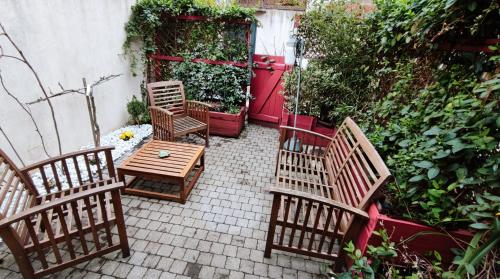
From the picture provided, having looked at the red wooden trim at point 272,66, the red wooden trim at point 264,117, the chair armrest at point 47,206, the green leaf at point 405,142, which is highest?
the red wooden trim at point 272,66

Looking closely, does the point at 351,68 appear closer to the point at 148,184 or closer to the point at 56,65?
the point at 148,184

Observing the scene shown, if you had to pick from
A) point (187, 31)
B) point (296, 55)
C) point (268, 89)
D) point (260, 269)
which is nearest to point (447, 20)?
point (260, 269)

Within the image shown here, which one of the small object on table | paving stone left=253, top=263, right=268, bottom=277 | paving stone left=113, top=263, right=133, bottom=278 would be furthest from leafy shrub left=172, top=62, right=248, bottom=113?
paving stone left=113, top=263, right=133, bottom=278

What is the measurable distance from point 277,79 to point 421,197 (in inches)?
158

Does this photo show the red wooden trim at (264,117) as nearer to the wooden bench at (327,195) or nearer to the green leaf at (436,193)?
the wooden bench at (327,195)

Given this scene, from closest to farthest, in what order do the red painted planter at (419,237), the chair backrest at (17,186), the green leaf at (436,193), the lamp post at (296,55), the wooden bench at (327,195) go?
the green leaf at (436,193) → the red painted planter at (419,237) → the chair backrest at (17,186) → the wooden bench at (327,195) → the lamp post at (296,55)

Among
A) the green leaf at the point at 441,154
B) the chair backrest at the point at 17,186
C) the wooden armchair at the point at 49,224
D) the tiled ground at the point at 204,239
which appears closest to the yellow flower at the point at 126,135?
the tiled ground at the point at 204,239

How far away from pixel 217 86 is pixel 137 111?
1644mm

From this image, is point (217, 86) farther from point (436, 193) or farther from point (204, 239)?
point (436, 193)

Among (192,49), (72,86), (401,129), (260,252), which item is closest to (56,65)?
(72,86)

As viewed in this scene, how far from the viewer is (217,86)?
16.5 ft

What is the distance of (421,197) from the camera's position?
1720mm

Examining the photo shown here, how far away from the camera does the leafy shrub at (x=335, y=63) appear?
381 cm

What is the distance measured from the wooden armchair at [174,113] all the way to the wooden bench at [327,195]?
165 cm
